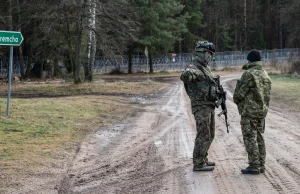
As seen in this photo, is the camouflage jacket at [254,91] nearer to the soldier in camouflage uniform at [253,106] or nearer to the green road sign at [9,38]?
the soldier in camouflage uniform at [253,106]

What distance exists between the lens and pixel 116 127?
42.5 feet

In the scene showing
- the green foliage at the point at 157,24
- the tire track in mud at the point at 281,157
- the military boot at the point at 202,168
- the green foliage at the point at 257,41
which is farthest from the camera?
Answer: the green foliage at the point at 257,41

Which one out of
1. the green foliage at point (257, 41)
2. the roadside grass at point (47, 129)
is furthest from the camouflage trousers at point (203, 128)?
the green foliage at point (257, 41)

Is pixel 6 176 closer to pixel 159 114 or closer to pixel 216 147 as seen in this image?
pixel 216 147

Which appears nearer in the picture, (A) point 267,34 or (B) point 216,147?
(B) point 216,147

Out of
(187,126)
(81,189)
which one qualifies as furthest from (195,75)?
(187,126)

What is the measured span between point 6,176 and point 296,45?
232ft

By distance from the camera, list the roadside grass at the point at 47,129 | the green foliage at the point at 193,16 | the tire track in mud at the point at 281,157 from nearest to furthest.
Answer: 1. the tire track in mud at the point at 281,157
2. the roadside grass at the point at 47,129
3. the green foliage at the point at 193,16

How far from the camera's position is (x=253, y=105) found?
23.3ft

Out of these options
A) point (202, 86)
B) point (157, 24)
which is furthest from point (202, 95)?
point (157, 24)

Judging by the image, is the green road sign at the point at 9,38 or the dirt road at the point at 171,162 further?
the green road sign at the point at 9,38

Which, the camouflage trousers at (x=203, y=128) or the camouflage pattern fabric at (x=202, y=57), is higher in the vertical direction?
the camouflage pattern fabric at (x=202, y=57)

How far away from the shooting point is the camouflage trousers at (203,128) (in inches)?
282

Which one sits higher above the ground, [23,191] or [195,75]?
[195,75]
